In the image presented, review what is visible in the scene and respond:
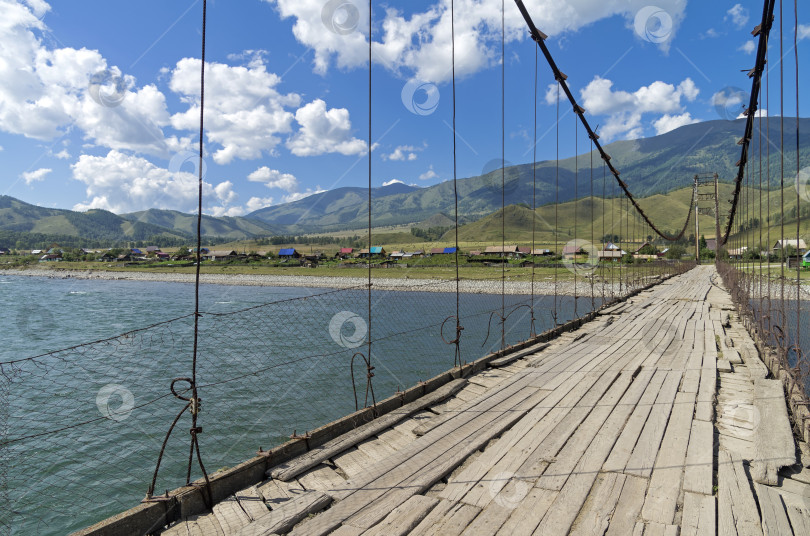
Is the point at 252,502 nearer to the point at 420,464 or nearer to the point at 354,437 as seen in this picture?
the point at 354,437

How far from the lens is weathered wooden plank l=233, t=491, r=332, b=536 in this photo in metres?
2.75

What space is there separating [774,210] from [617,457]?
158548 mm

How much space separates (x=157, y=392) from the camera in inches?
499

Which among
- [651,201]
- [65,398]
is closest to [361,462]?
[65,398]

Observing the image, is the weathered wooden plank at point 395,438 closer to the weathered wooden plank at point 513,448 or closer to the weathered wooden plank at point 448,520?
the weathered wooden plank at point 513,448

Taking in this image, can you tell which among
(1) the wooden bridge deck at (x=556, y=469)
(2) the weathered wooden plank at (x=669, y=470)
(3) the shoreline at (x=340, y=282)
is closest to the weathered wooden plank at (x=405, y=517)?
(1) the wooden bridge deck at (x=556, y=469)

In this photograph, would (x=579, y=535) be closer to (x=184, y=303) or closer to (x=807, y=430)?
(x=807, y=430)

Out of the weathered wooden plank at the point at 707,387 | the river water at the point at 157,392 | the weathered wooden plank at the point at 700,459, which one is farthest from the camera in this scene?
the river water at the point at 157,392

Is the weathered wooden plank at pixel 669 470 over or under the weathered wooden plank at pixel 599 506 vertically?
over

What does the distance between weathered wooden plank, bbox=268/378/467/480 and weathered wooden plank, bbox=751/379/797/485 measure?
115 inches

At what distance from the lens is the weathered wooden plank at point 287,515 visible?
2.75 m

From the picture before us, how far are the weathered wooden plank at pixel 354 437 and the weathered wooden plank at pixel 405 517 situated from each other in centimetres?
96

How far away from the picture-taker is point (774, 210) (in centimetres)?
12425

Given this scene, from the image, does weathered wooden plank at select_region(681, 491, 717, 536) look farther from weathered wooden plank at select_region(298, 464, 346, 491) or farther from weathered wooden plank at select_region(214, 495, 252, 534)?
weathered wooden plank at select_region(214, 495, 252, 534)
